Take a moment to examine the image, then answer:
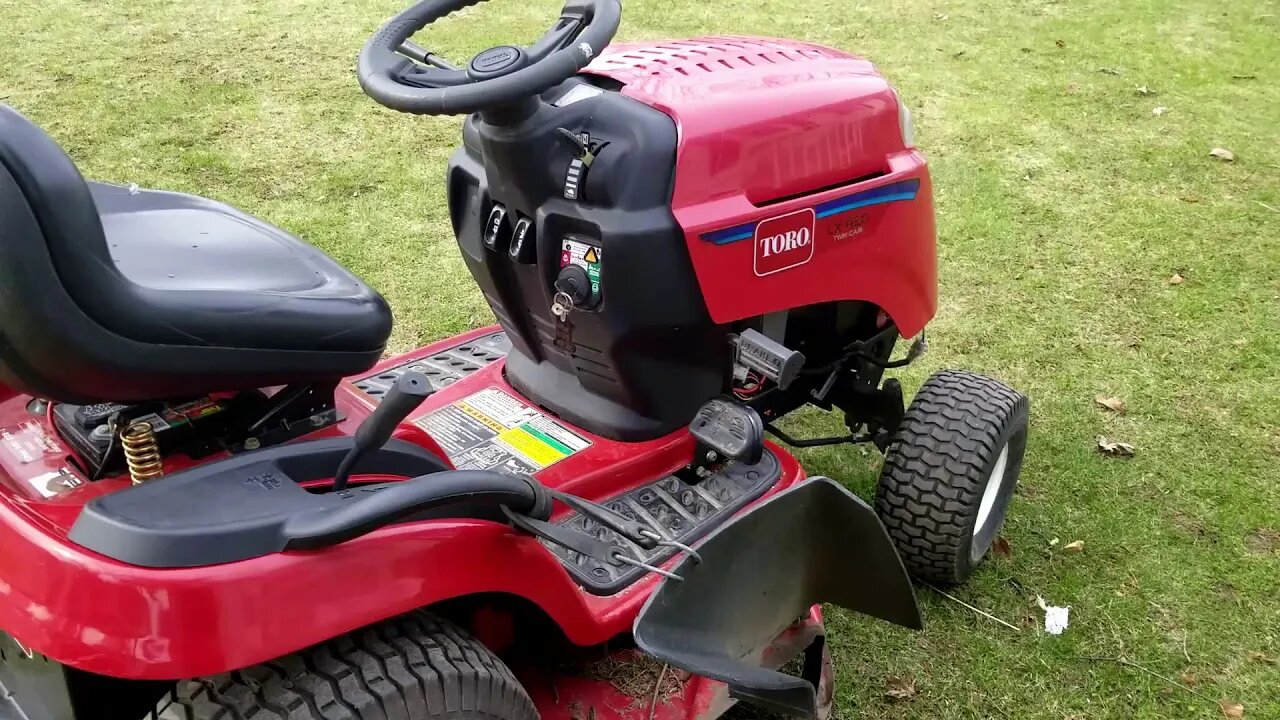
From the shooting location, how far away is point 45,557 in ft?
3.94

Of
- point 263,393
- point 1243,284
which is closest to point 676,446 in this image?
point 263,393

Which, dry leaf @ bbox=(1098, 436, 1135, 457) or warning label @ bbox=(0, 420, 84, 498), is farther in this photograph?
dry leaf @ bbox=(1098, 436, 1135, 457)

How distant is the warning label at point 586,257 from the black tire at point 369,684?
785mm

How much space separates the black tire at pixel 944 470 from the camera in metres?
2.33

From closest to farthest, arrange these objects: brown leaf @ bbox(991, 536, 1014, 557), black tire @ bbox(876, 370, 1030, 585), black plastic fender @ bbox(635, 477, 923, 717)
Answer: black plastic fender @ bbox(635, 477, 923, 717) → black tire @ bbox(876, 370, 1030, 585) → brown leaf @ bbox(991, 536, 1014, 557)

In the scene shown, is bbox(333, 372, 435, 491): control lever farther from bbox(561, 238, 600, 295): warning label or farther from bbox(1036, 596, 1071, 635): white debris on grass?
bbox(1036, 596, 1071, 635): white debris on grass

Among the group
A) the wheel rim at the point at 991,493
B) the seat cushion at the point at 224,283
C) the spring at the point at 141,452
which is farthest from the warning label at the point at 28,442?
the wheel rim at the point at 991,493

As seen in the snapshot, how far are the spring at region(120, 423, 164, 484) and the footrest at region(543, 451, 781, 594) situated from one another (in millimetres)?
764

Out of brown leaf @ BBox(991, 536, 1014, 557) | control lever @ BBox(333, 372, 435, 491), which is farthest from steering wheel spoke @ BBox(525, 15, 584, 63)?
brown leaf @ BBox(991, 536, 1014, 557)

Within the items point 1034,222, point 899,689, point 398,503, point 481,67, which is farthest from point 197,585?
point 1034,222

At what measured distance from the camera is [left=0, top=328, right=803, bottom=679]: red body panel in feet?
3.82

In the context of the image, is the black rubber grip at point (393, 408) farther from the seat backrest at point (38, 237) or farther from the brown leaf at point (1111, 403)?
the brown leaf at point (1111, 403)

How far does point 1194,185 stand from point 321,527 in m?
4.42

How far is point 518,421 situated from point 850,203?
2.70ft
